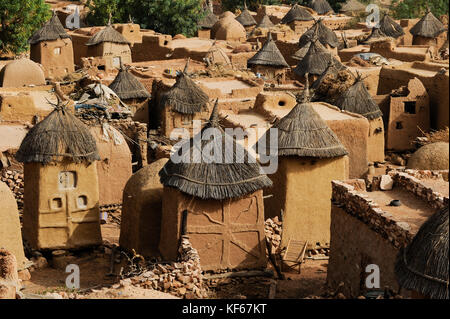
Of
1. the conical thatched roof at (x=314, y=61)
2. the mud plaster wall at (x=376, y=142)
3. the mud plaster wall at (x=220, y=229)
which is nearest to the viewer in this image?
the mud plaster wall at (x=220, y=229)

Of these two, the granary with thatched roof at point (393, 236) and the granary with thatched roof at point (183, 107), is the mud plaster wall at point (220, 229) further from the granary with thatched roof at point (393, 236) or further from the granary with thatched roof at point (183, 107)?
the granary with thatched roof at point (183, 107)

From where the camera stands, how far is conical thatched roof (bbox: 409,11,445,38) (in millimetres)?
47125

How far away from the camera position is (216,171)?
59.7 feet

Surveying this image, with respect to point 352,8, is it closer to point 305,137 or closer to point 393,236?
point 305,137

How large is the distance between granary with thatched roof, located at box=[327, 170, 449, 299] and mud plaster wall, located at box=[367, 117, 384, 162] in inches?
386

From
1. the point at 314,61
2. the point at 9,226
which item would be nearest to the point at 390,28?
the point at 314,61

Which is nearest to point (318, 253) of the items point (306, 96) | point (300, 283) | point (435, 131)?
point (300, 283)

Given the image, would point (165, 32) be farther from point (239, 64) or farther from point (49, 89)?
point (49, 89)

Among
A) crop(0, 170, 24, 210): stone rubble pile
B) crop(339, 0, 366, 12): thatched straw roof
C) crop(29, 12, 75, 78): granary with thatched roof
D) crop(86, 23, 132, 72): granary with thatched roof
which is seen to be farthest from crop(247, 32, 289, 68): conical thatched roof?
crop(339, 0, 366, 12): thatched straw roof

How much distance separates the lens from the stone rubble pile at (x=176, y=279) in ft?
54.4

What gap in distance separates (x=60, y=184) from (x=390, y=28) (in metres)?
31.3

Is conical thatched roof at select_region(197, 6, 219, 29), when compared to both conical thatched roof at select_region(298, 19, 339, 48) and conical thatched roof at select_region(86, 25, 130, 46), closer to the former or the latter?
conical thatched roof at select_region(298, 19, 339, 48)

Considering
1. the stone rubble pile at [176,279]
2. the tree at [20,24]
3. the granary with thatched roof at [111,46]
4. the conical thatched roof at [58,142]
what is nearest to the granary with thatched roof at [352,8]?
the tree at [20,24]

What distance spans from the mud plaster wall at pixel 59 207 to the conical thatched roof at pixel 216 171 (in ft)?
10.2
